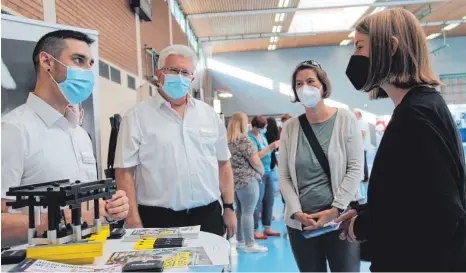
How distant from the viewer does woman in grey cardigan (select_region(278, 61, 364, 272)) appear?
1.81 metres

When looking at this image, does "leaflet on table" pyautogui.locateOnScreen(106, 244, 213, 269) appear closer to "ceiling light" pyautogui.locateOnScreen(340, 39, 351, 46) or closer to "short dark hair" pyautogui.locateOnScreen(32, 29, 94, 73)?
"short dark hair" pyautogui.locateOnScreen(32, 29, 94, 73)

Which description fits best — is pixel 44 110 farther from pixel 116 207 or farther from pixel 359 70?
pixel 359 70

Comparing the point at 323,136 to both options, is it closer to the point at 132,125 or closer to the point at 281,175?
the point at 281,175

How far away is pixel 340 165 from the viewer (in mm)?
1863

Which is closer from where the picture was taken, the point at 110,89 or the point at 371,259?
the point at 371,259

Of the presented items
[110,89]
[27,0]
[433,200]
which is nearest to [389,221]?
[433,200]

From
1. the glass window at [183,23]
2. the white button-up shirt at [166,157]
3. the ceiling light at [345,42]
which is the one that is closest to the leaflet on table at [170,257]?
the white button-up shirt at [166,157]

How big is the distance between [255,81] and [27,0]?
1038 centimetres

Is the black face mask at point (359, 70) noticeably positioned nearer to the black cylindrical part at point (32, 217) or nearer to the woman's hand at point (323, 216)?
the woman's hand at point (323, 216)

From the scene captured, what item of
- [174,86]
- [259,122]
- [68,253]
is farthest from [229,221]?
[259,122]

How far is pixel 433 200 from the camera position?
1.01 meters

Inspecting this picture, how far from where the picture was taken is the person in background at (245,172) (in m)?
3.99

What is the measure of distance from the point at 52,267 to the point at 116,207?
0.42 m

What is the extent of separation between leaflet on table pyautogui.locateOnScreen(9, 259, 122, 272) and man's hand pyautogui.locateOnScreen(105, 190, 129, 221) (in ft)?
1.19
